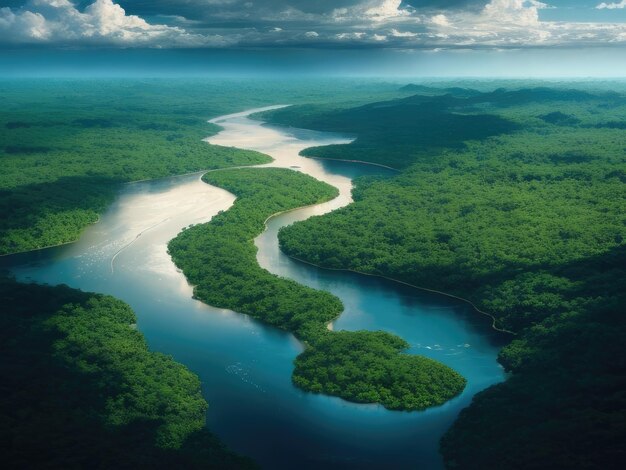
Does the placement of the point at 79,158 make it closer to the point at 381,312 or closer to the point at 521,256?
the point at 381,312

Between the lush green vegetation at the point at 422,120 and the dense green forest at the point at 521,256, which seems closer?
the dense green forest at the point at 521,256

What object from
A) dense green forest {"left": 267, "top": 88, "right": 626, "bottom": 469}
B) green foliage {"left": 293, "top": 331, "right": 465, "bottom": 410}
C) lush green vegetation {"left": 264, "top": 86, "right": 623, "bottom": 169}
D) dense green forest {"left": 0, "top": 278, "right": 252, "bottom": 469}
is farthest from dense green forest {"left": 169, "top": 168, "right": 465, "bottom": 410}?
lush green vegetation {"left": 264, "top": 86, "right": 623, "bottom": 169}

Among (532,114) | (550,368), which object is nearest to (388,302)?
(550,368)

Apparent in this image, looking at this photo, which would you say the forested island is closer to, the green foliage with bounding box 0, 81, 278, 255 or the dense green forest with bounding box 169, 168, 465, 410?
the dense green forest with bounding box 169, 168, 465, 410

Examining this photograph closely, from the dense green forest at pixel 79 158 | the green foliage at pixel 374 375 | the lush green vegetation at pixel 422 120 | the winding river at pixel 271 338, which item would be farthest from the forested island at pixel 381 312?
Answer: the lush green vegetation at pixel 422 120

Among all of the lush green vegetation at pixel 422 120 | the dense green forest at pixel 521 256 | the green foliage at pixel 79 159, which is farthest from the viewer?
the lush green vegetation at pixel 422 120

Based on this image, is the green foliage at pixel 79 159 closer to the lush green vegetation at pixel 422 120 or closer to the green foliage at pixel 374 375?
the lush green vegetation at pixel 422 120

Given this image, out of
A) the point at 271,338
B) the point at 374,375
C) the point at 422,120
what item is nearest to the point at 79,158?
the point at 271,338
